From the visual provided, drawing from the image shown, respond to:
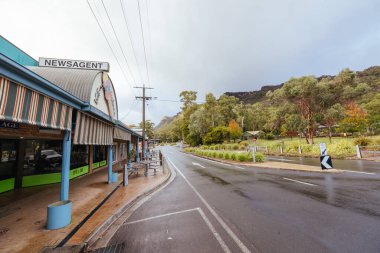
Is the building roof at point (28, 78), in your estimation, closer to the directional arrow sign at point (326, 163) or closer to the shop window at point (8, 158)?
the shop window at point (8, 158)

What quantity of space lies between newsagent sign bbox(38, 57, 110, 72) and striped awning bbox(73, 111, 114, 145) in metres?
4.60

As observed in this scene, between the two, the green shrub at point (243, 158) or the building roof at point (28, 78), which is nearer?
the building roof at point (28, 78)

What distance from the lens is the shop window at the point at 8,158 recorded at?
788 centimetres

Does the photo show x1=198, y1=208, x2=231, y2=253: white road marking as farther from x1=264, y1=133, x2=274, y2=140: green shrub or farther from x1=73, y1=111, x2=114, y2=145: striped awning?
x1=264, y1=133, x2=274, y2=140: green shrub

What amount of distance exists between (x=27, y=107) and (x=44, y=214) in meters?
3.87

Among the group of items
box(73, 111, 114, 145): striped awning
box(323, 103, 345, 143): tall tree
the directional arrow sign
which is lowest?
the directional arrow sign

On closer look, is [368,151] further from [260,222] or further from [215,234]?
[215,234]

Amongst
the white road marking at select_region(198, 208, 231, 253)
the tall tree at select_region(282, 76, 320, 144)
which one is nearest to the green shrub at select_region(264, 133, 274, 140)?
the tall tree at select_region(282, 76, 320, 144)

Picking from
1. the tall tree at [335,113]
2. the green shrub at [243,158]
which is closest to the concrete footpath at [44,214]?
the green shrub at [243,158]

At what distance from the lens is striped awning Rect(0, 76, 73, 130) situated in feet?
10.4

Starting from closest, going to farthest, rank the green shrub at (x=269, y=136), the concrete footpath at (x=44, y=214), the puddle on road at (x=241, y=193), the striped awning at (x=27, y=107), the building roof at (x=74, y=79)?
1. the striped awning at (x=27, y=107)
2. the concrete footpath at (x=44, y=214)
3. the puddle on road at (x=241, y=193)
4. the building roof at (x=74, y=79)
5. the green shrub at (x=269, y=136)

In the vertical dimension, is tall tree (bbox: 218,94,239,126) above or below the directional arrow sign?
above

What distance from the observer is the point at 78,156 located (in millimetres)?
12352

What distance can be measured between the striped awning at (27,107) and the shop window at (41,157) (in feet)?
22.0
